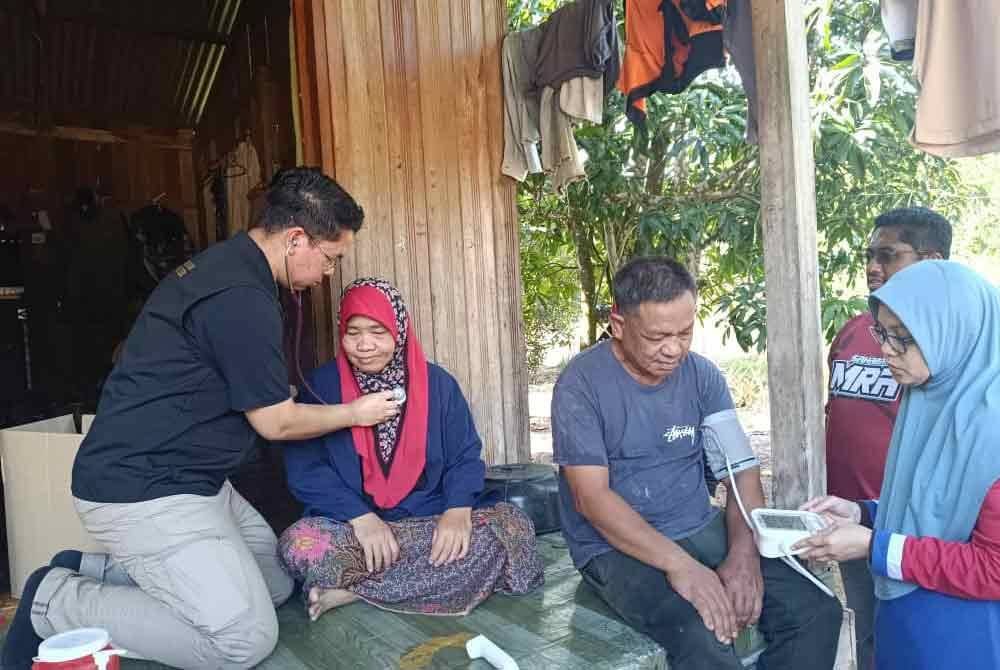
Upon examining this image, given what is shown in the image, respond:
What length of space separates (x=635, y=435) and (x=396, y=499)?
899mm

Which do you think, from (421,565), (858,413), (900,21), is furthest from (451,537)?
(900,21)

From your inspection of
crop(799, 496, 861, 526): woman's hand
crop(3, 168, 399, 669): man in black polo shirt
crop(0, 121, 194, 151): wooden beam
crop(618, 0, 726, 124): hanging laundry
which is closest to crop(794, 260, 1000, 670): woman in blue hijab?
crop(799, 496, 861, 526): woman's hand

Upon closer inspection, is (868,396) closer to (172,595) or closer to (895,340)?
(895,340)

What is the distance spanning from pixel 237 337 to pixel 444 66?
214cm

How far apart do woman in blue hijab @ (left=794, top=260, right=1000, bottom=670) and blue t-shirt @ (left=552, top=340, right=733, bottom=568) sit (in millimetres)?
558

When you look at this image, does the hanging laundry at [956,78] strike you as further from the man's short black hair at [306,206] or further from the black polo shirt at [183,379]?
the black polo shirt at [183,379]

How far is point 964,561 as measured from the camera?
5.21 feet

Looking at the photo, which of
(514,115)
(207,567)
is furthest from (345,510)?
(514,115)

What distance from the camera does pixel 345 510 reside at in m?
2.50

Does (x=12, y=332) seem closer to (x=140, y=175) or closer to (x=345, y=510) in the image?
(x=140, y=175)

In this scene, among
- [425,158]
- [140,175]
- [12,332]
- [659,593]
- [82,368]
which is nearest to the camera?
[659,593]

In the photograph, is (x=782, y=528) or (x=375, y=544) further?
(x=375, y=544)

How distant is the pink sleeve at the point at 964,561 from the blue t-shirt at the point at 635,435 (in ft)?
2.44

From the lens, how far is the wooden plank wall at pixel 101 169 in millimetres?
6738
